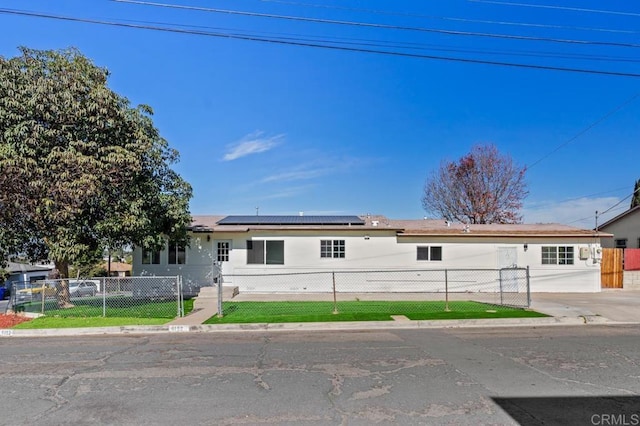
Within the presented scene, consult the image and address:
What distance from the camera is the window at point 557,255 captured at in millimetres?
19922

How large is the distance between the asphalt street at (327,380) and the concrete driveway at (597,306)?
10.0ft

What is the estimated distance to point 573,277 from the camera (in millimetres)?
19703

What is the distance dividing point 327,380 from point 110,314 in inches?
390

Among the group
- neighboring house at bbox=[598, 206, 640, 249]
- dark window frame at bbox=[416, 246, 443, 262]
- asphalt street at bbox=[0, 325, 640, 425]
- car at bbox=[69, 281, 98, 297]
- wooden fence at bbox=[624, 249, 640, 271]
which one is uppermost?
neighboring house at bbox=[598, 206, 640, 249]

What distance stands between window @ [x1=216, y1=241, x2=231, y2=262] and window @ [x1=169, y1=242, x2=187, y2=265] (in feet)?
5.20

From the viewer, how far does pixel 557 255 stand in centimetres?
2000

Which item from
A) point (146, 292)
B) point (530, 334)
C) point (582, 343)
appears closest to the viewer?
point (582, 343)

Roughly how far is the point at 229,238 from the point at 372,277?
6.81 meters

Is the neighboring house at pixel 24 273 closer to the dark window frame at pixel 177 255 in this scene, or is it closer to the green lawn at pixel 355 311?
the dark window frame at pixel 177 255

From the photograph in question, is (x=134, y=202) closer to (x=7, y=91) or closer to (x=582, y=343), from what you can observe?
(x=7, y=91)

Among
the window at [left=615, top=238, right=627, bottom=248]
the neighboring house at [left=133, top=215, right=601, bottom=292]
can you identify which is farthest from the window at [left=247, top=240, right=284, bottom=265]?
the window at [left=615, top=238, right=627, bottom=248]

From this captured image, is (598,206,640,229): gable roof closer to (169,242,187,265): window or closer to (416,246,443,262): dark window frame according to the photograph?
(416,246,443,262): dark window frame

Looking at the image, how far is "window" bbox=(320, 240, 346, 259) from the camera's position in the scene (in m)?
20.0

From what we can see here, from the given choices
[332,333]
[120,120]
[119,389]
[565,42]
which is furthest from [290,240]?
[119,389]
